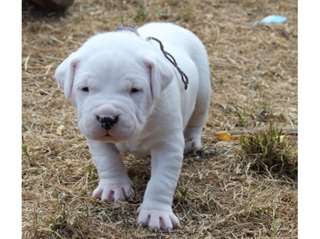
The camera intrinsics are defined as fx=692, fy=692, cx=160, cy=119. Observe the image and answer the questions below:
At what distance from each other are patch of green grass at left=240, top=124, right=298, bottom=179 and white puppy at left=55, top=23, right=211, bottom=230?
1.39 ft

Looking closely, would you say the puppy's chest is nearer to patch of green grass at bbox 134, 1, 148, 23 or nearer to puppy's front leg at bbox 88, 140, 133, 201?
puppy's front leg at bbox 88, 140, 133, 201

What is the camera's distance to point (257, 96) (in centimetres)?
515

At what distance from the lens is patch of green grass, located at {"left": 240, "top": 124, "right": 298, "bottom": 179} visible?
3.79 m

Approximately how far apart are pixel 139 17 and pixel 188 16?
510mm

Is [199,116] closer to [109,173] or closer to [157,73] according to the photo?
[109,173]

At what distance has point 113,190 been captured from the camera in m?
3.40

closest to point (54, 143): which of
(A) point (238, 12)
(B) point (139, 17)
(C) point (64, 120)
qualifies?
(C) point (64, 120)

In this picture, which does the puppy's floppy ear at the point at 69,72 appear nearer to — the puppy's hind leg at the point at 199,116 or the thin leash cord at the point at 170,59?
the thin leash cord at the point at 170,59

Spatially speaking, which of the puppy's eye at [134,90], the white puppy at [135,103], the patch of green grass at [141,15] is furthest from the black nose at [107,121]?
the patch of green grass at [141,15]

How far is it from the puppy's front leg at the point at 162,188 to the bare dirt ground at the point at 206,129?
0.20 ft

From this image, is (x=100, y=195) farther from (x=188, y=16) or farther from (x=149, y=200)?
(x=188, y=16)

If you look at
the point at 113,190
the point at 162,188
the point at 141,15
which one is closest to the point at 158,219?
the point at 162,188

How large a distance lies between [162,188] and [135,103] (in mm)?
510

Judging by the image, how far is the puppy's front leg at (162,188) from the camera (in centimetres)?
318
